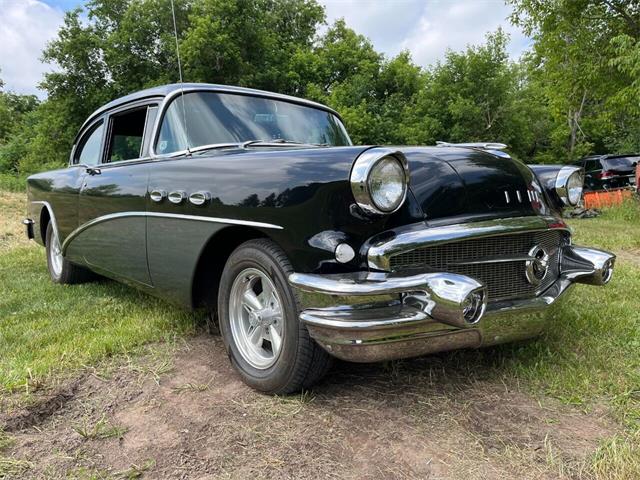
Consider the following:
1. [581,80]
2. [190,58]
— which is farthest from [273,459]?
[190,58]

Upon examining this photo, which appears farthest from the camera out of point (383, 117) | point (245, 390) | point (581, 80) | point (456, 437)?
point (383, 117)

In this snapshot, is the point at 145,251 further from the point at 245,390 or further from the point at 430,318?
the point at 430,318

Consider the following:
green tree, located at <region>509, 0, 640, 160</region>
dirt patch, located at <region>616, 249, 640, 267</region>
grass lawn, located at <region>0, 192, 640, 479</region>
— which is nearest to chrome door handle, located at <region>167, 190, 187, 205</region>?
grass lawn, located at <region>0, 192, 640, 479</region>

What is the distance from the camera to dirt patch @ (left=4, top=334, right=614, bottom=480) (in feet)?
5.97

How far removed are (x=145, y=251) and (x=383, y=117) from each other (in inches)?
676

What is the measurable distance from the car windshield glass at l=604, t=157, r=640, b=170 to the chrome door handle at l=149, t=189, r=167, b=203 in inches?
494

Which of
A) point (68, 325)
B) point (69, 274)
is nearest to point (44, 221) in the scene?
point (69, 274)

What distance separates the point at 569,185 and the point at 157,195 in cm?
240

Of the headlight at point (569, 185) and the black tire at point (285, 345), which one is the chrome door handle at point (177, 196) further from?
the headlight at point (569, 185)

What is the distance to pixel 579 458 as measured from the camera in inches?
72.2

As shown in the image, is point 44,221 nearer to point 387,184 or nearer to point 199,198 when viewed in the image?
point 199,198

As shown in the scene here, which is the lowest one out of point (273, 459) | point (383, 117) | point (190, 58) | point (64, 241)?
point (273, 459)

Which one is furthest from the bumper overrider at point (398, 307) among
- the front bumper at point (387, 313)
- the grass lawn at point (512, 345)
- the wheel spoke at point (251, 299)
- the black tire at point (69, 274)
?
the black tire at point (69, 274)

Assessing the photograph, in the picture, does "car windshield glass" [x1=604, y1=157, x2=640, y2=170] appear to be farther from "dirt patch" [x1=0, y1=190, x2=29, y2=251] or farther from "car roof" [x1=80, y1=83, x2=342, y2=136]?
"dirt patch" [x1=0, y1=190, x2=29, y2=251]
